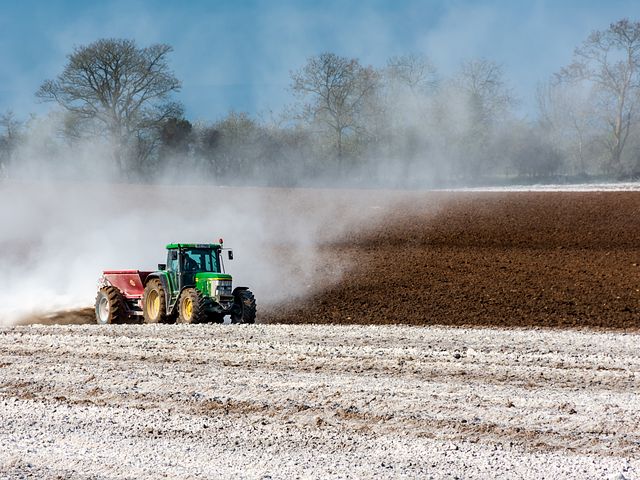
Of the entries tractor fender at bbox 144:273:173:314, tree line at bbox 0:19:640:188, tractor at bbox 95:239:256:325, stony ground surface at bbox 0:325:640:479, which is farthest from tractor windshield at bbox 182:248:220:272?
tree line at bbox 0:19:640:188

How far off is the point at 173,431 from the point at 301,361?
148 inches

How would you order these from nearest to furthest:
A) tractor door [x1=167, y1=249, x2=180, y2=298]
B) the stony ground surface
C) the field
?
the stony ground surface < the field < tractor door [x1=167, y1=249, x2=180, y2=298]

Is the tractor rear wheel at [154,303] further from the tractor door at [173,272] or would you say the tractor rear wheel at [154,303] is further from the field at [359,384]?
the field at [359,384]

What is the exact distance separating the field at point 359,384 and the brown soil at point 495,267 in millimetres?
112

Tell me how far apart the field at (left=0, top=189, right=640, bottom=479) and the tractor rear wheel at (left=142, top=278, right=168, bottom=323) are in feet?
5.20

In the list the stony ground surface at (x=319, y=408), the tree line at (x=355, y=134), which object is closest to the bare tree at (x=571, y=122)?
the tree line at (x=355, y=134)

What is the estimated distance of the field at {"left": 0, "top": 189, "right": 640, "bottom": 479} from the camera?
7703 mm

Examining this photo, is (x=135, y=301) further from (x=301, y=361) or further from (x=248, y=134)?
(x=248, y=134)

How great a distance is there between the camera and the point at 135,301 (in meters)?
19.2

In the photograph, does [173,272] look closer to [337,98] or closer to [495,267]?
[495,267]

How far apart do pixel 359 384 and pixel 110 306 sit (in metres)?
9.95

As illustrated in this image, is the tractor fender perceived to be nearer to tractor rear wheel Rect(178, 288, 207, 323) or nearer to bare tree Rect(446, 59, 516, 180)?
tractor rear wheel Rect(178, 288, 207, 323)

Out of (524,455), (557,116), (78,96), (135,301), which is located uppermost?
(78,96)

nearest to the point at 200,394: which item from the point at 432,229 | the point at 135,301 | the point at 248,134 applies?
the point at 135,301
